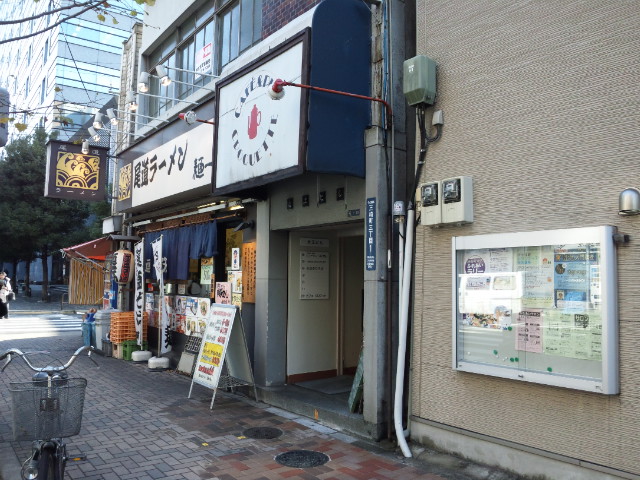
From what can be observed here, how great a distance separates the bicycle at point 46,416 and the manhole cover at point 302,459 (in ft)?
7.55

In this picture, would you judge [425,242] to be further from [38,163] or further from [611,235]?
[38,163]

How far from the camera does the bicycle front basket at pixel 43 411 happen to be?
420 centimetres

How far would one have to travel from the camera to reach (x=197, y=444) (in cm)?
626

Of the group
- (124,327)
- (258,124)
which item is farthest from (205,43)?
(124,327)

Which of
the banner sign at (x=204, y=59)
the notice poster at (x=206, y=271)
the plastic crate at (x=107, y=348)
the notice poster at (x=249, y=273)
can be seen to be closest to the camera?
the notice poster at (x=249, y=273)

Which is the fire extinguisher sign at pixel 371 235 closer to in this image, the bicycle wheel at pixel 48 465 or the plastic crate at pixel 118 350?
the bicycle wheel at pixel 48 465

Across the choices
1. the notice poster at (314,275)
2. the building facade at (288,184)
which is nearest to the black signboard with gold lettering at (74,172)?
the building facade at (288,184)

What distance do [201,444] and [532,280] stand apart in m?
4.27

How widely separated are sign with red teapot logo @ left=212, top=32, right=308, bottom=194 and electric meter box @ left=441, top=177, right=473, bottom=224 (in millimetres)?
1802

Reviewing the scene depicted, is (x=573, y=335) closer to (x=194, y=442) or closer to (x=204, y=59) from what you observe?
(x=194, y=442)

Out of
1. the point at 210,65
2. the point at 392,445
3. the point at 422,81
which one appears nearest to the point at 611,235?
the point at 422,81

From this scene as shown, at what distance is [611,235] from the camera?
4445 millimetres

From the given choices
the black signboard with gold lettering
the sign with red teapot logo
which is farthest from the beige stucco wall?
the black signboard with gold lettering

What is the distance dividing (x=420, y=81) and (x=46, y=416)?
16.6ft
